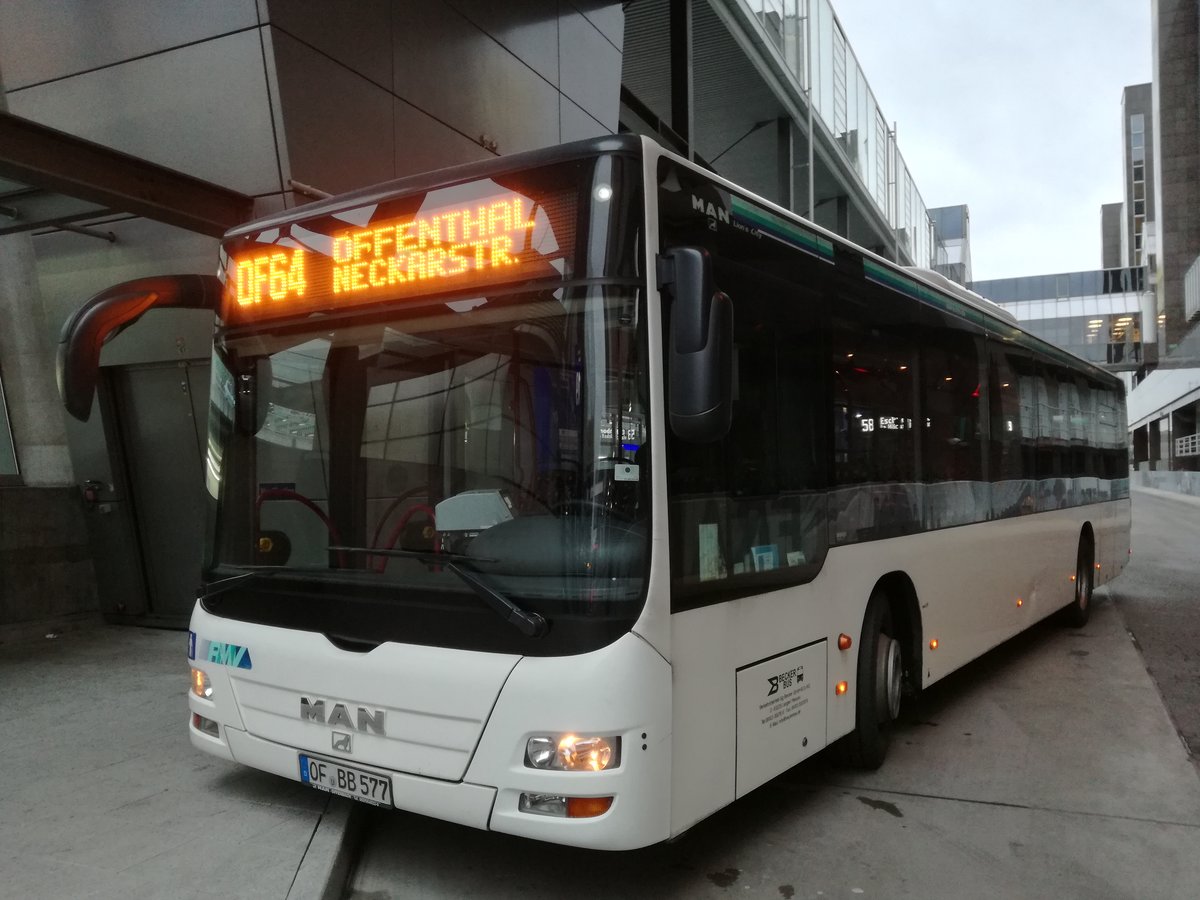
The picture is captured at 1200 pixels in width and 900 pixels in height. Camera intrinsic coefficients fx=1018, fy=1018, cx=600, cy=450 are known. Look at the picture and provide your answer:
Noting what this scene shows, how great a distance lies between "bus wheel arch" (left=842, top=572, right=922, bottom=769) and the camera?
18.1 feet

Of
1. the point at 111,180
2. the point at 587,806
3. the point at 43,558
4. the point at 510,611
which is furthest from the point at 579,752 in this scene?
the point at 43,558

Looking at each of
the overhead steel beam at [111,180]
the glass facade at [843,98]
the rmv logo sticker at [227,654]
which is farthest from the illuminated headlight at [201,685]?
the glass facade at [843,98]

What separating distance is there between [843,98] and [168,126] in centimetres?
1840

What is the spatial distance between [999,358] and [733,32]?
408 inches

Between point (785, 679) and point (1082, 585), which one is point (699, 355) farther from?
point (1082, 585)

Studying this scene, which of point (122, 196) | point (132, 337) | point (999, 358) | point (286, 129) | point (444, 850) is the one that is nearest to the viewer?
point (444, 850)

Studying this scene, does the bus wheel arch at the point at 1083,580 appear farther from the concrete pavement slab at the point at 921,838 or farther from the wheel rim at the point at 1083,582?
the concrete pavement slab at the point at 921,838

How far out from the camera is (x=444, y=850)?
4.61m

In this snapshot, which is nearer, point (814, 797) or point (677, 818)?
point (677, 818)

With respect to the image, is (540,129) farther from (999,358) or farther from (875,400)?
(875,400)

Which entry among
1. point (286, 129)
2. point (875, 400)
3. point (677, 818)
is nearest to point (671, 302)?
point (677, 818)

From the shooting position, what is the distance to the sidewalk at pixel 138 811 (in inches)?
159

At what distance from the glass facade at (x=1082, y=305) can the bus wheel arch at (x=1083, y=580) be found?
75450mm

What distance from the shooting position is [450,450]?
402 centimetres
